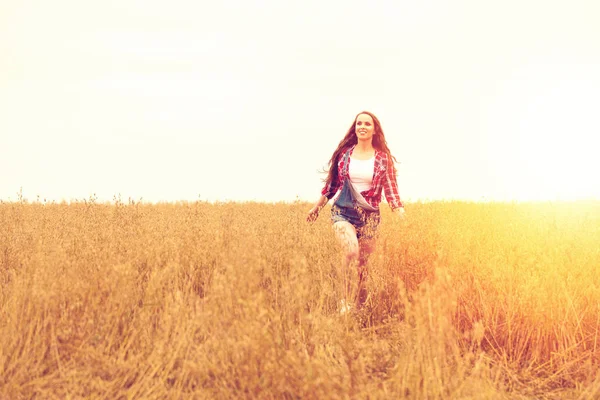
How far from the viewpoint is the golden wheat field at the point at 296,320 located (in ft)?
7.80

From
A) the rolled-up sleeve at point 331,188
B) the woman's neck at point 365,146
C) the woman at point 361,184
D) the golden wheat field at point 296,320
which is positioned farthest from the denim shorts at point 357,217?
the woman's neck at point 365,146

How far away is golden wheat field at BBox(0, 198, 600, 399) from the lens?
2.38 m

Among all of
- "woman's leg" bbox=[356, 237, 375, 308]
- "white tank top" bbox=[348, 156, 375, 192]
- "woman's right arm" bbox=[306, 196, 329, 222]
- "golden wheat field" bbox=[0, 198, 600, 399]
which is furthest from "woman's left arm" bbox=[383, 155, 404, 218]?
"woman's right arm" bbox=[306, 196, 329, 222]

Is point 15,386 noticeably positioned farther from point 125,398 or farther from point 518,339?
point 518,339

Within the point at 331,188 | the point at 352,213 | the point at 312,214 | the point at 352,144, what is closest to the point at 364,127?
the point at 352,144

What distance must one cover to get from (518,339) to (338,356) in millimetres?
1298

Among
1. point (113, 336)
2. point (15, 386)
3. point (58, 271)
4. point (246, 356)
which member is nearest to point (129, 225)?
point (58, 271)

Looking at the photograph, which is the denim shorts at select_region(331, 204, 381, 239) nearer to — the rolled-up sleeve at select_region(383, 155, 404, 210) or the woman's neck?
the rolled-up sleeve at select_region(383, 155, 404, 210)

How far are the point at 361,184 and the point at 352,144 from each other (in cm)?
62

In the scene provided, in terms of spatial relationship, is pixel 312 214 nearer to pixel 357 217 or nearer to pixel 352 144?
pixel 357 217

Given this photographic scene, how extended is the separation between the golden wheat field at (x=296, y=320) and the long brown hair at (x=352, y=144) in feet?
2.36

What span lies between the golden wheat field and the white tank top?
43 centimetres

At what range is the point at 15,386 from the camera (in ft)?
8.33

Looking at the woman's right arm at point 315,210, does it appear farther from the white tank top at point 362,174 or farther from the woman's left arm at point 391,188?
the woman's left arm at point 391,188
